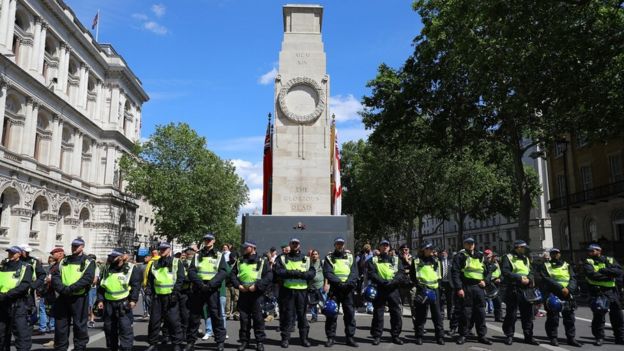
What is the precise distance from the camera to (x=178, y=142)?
44.9 metres

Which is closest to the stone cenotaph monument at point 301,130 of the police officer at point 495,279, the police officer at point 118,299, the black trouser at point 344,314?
the police officer at point 495,279

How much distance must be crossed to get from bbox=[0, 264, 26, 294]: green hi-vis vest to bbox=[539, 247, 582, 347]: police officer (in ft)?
30.6

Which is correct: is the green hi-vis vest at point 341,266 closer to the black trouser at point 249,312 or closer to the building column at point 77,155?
the black trouser at point 249,312

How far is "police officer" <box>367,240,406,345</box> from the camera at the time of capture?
31.2 ft

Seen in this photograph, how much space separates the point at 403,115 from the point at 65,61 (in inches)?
1221

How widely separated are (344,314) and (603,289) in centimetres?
517

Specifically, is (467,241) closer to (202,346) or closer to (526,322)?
(526,322)

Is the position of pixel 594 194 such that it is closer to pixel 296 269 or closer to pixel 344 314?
pixel 344 314

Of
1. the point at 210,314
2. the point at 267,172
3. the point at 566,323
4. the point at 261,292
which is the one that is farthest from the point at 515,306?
the point at 267,172

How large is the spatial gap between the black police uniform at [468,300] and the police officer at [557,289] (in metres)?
1.19

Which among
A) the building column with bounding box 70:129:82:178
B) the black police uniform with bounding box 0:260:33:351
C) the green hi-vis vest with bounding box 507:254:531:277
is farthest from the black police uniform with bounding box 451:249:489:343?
the building column with bounding box 70:129:82:178

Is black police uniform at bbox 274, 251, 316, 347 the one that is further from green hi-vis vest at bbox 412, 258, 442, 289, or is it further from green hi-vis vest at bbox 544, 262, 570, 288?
green hi-vis vest at bbox 544, 262, 570, 288

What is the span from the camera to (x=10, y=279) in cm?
800

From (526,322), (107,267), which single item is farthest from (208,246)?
Answer: (526,322)
